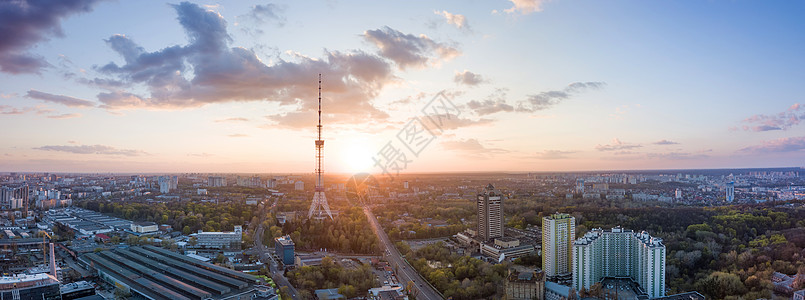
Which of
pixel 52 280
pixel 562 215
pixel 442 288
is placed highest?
pixel 562 215

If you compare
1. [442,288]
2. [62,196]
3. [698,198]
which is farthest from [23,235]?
[698,198]

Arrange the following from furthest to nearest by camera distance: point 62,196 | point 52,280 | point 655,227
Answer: point 62,196 → point 655,227 → point 52,280

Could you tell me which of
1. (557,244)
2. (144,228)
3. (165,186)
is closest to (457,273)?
(557,244)

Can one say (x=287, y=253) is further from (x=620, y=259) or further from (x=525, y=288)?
(x=620, y=259)

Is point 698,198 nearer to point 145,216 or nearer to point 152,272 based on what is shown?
point 152,272

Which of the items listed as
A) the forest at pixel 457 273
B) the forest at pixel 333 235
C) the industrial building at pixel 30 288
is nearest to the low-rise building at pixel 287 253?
the forest at pixel 333 235

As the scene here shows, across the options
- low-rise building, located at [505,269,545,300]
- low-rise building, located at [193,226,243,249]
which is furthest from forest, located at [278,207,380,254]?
low-rise building, located at [505,269,545,300]
